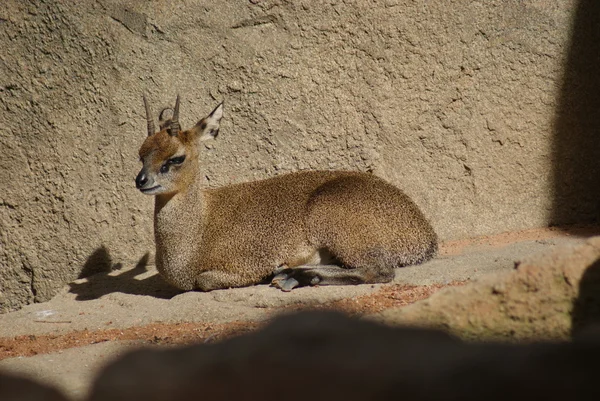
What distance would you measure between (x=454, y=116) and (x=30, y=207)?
404 cm

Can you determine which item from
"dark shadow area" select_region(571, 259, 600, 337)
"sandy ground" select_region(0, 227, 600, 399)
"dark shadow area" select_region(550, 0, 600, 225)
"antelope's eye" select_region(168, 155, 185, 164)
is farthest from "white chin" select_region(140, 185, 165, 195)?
"dark shadow area" select_region(571, 259, 600, 337)

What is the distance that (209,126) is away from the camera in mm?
7910

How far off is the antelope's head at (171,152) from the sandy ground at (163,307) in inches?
38.6

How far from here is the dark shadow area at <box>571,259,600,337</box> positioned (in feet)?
14.4

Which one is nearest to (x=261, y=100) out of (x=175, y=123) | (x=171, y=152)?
(x=175, y=123)

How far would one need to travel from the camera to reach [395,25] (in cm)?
823

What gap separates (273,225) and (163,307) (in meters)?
1.21

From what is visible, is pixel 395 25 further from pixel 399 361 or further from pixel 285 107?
pixel 399 361

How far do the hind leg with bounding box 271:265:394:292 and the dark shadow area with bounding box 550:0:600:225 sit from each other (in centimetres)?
238

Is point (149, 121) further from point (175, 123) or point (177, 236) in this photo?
point (177, 236)

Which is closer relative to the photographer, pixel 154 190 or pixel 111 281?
pixel 154 190

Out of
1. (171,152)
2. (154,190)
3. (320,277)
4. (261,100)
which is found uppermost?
(261,100)

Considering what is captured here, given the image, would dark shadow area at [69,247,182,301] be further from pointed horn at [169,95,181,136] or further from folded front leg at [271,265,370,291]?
pointed horn at [169,95,181,136]

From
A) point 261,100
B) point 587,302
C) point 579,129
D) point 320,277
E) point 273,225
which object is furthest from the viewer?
point 579,129
